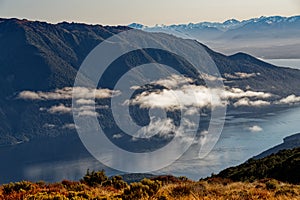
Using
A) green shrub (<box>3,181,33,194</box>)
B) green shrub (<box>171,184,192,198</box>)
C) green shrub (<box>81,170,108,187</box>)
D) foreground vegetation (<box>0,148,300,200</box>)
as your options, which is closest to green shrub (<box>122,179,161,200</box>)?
foreground vegetation (<box>0,148,300,200</box>)

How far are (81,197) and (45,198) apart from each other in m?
1.12

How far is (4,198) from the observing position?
13.0 meters

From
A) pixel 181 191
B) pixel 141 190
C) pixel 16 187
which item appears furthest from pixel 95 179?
pixel 141 190

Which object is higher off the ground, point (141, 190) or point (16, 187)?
point (141, 190)

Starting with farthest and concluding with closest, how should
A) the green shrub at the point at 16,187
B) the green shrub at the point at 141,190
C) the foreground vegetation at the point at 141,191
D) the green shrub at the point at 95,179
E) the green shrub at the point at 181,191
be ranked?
the green shrub at the point at 95,179 < the green shrub at the point at 16,187 < the green shrub at the point at 181,191 < the green shrub at the point at 141,190 < the foreground vegetation at the point at 141,191

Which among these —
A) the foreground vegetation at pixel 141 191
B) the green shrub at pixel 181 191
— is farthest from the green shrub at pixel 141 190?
the green shrub at pixel 181 191

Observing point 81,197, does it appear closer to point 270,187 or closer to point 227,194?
point 227,194

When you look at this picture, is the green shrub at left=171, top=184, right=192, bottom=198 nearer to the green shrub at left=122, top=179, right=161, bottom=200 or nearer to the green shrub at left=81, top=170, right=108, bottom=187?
the green shrub at left=122, top=179, right=161, bottom=200

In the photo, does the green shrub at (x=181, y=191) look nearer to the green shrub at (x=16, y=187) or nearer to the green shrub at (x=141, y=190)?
the green shrub at (x=141, y=190)

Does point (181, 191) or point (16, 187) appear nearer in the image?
point (181, 191)

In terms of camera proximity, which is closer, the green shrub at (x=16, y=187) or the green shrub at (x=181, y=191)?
the green shrub at (x=181, y=191)

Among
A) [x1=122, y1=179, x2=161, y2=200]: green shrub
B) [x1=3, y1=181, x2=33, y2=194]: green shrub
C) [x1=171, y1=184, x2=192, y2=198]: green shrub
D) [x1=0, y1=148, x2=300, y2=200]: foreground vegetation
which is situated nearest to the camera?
[x1=0, y1=148, x2=300, y2=200]: foreground vegetation

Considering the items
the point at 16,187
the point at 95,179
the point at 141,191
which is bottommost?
the point at 95,179

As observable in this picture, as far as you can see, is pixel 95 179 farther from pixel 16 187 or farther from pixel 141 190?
pixel 141 190
